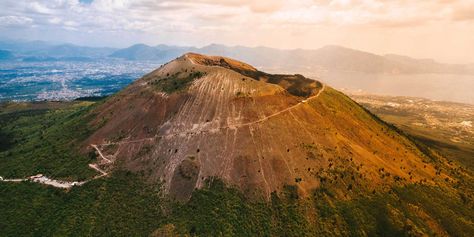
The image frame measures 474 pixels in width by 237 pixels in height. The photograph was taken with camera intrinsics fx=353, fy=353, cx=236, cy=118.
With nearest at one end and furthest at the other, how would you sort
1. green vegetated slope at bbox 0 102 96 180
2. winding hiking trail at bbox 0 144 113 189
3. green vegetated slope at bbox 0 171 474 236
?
green vegetated slope at bbox 0 171 474 236, winding hiking trail at bbox 0 144 113 189, green vegetated slope at bbox 0 102 96 180

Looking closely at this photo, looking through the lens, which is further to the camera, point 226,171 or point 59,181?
point 59,181

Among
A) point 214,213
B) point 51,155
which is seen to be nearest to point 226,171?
point 214,213

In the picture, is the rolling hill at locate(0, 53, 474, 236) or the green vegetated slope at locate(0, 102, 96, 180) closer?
the rolling hill at locate(0, 53, 474, 236)

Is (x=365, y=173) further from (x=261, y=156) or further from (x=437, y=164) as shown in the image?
(x=437, y=164)

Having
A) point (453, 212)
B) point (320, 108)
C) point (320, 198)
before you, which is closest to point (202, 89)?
point (320, 108)

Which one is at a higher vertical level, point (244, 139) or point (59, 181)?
point (244, 139)

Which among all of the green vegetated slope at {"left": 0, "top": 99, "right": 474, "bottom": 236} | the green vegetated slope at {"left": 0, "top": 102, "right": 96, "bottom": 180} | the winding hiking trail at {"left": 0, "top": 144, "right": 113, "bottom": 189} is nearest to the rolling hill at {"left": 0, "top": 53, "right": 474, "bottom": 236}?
the green vegetated slope at {"left": 0, "top": 99, "right": 474, "bottom": 236}

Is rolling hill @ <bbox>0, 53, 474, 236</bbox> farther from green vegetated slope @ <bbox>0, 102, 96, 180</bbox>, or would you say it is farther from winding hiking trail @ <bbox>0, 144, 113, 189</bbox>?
winding hiking trail @ <bbox>0, 144, 113, 189</bbox>

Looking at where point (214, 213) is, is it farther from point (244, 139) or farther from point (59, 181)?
point (59, 181)
